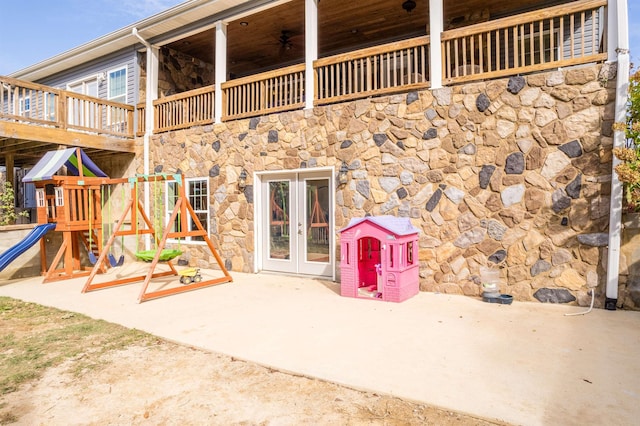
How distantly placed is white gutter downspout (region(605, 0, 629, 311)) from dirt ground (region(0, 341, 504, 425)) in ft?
11.9

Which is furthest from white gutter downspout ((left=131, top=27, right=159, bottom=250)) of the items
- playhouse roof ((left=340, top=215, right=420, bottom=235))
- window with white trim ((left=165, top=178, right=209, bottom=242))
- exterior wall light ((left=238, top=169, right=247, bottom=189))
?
playhouse roof ((left=340, top=215, right=420, bottom=235))

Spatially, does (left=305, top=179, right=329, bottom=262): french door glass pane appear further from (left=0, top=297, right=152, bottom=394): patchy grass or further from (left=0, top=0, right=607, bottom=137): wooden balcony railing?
(left=0, top=297, right=152, bottom=394): patchy grass

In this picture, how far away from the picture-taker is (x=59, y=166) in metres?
7.42

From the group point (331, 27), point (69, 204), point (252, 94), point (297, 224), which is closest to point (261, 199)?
point (297, 224)

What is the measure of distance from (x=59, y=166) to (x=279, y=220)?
4.15 meters

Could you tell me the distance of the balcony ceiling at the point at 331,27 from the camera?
8.05 metres

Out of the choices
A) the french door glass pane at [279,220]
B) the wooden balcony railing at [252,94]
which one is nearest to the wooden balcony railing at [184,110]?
the wooden balcony railing at [252,94]

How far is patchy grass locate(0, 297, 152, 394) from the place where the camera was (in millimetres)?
3273

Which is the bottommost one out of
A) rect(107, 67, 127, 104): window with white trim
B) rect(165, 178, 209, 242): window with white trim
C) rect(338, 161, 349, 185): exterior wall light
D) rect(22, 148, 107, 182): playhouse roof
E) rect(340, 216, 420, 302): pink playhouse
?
rect(340, 216, 420, 302): pink playhouse

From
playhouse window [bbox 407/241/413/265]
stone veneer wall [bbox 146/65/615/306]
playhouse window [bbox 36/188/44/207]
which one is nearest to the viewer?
stone veneer wall [bbox 146/65/615/306]

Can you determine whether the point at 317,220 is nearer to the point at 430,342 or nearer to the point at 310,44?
the point at 310,44

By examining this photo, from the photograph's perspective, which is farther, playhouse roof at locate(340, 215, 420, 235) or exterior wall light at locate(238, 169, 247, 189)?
exterior wall light at locate(238, 169, 247, 189)

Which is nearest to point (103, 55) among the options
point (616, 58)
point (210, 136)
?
point (210, 136)

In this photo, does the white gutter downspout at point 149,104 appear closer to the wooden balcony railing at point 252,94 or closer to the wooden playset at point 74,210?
the wooden playset at point 74,210
